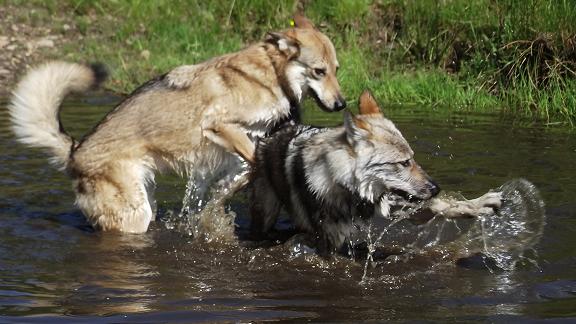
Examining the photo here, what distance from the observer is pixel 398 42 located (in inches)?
497

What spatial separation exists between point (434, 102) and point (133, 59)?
14.3 ft

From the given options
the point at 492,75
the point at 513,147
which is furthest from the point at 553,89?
the point at 513,147

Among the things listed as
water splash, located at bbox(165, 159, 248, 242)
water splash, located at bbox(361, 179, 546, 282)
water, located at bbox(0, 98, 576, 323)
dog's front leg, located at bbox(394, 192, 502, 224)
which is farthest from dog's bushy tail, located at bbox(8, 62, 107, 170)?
Result: dog's front leg, located at bbox(394, 192, 502, 224)

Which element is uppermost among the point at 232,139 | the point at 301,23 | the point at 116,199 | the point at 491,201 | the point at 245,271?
the point at 301,23

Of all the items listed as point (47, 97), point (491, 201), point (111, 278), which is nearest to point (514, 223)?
point (491, 201)

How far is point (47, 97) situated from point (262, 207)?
1747 mm

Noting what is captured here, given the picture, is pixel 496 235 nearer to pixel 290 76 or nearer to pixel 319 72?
pixel 319 72

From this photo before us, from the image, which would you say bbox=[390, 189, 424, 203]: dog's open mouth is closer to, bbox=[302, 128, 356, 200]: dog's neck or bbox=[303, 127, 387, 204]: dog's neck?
bbox=[303, 127, 387, 204]: dog's neck

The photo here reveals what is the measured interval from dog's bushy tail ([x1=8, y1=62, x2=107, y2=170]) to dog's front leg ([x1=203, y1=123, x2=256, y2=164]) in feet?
2.94

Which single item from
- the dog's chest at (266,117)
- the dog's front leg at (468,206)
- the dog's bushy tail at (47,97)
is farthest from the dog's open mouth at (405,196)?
the dog's bushy tail at (47,97)

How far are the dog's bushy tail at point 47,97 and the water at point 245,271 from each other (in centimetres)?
67

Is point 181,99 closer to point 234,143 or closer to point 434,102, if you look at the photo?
point 234,143

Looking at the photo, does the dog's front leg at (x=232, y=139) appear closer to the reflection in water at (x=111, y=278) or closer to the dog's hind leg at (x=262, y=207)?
the dog's hind leg at (x=262, y=207)

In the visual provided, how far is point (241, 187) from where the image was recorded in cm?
711
